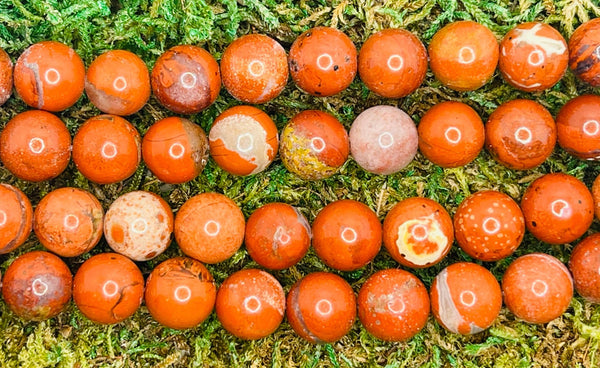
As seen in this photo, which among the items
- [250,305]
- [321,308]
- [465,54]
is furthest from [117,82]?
[465,54]

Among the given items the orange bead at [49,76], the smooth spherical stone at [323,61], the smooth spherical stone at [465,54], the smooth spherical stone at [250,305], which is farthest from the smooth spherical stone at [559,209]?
the orange bead at [49,76]

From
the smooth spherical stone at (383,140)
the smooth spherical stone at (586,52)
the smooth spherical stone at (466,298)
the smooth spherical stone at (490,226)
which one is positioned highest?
the smooth spherical stone at (586,52)

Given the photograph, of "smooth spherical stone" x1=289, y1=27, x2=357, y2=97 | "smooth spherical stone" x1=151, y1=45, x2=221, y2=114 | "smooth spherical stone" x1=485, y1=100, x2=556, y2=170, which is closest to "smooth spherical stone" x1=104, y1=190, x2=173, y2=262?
"smooth spherical stone" x1=151, y1=45, x2=221, y2=114

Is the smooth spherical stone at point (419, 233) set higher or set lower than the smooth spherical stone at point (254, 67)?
lower

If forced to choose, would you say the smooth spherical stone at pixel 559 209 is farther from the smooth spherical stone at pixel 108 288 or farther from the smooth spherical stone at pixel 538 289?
the smooth spherical stone at pixel 108 288

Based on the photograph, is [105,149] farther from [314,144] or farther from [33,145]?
[314,144]

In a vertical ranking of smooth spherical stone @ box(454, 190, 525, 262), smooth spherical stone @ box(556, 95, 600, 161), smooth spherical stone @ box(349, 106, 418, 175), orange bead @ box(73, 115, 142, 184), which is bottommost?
smooth spherical stone @ box(454, 190, 525, 262)

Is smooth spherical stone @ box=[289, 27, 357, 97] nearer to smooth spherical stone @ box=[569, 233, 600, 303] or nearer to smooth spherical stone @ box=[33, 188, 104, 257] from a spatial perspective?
smooth spherical stone @ box=[33, 188, 104, 257]

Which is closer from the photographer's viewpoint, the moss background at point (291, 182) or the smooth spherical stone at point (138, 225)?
the smooth spherical stone at point (138, 225)
